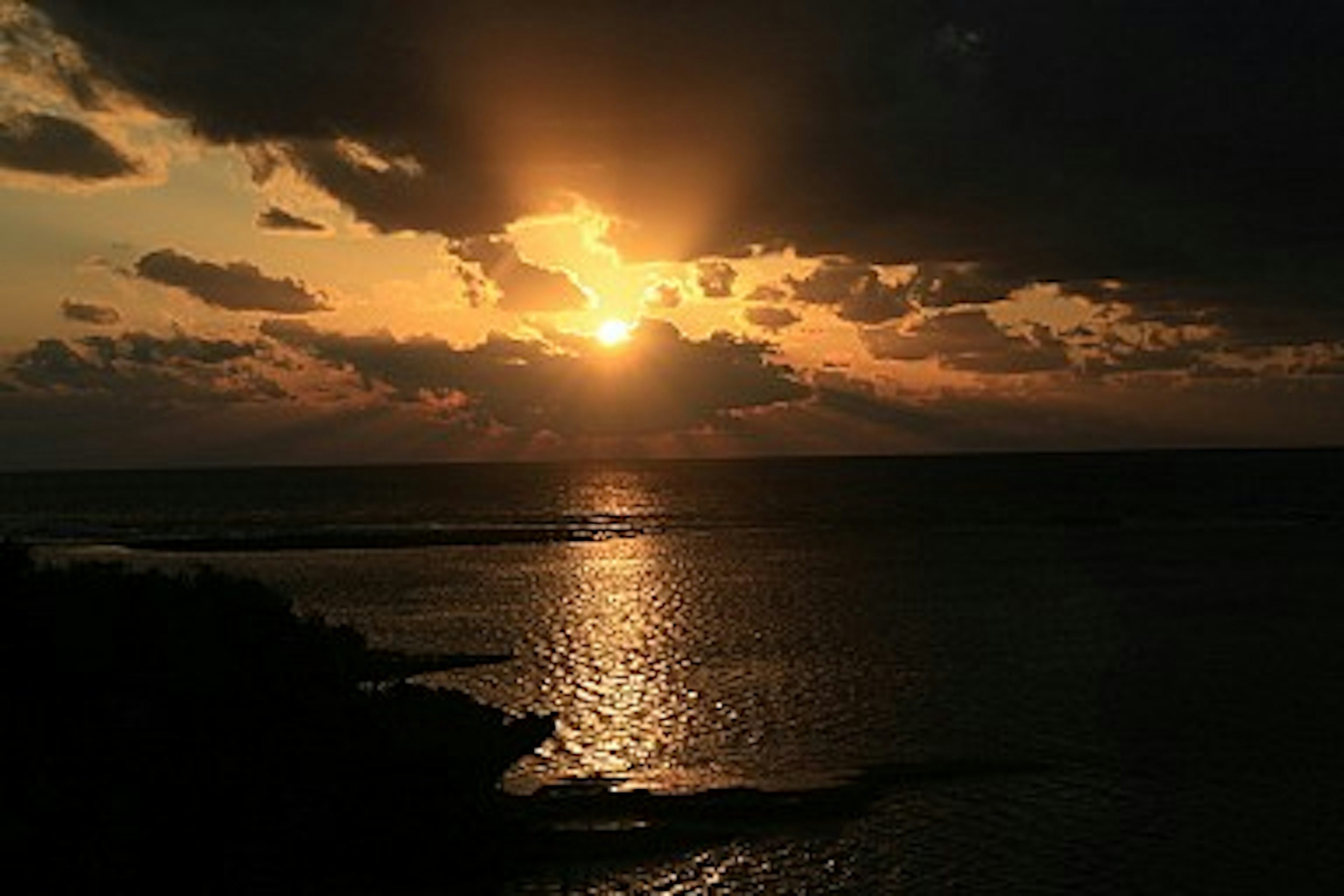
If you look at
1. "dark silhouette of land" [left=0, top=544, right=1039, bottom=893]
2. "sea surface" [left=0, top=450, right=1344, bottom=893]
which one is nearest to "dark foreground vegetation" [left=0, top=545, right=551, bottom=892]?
"dark silhouette of land" [left=0, top=544, right=1039, bottom=893]

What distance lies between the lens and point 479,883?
94.2 feet

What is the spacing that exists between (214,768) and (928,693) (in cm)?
2754

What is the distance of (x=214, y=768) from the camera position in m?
29.1

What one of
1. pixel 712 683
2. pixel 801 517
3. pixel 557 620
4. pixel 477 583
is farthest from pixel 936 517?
pixel 712 683

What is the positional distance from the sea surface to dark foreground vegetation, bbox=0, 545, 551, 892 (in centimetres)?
267

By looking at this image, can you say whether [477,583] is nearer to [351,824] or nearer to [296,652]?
[296,652]

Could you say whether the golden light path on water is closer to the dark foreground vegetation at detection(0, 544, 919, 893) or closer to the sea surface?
the sea surface

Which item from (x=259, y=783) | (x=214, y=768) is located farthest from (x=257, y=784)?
(x=214, y=768)

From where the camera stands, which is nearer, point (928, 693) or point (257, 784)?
point (257, 784)

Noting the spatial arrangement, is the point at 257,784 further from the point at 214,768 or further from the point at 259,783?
the point at 214,768

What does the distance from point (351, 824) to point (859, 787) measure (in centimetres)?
1297

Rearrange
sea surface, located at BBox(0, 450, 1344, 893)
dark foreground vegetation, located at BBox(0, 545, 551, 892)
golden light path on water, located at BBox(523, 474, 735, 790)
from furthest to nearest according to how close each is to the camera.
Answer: golden light path on water, located at BBox(523, 474, 735, 790) < sea surface, located at BBox(0, 450, 1344, 893) < dark foreground vegetation, located at BBox(0, 545, 551, 892)

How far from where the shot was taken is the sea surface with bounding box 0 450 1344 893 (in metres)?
30.7

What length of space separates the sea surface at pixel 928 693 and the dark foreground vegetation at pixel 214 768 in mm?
2670
